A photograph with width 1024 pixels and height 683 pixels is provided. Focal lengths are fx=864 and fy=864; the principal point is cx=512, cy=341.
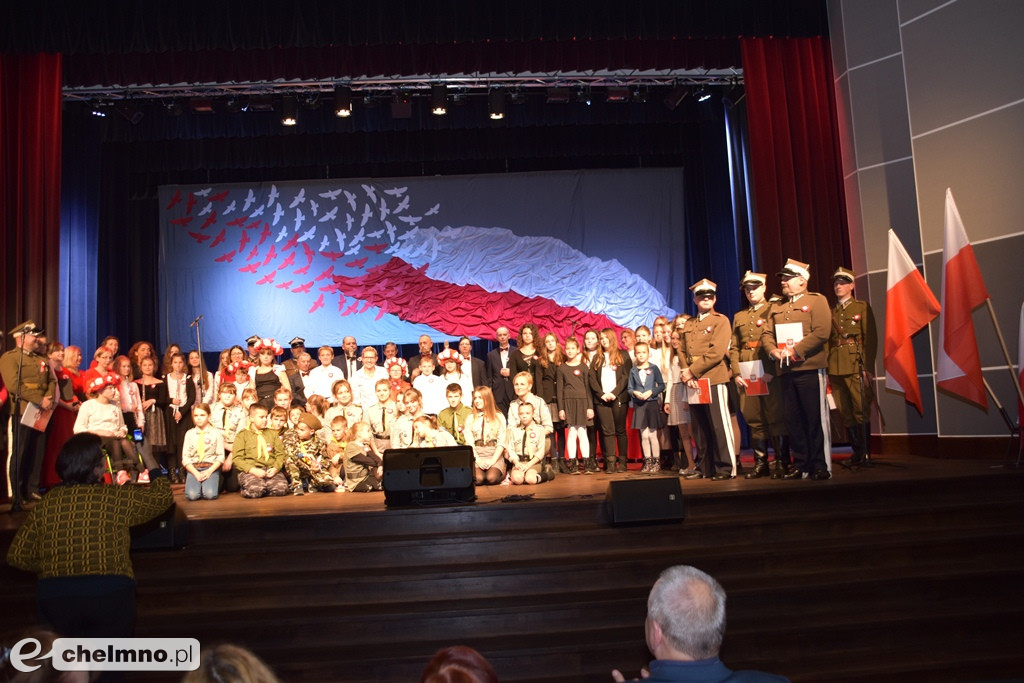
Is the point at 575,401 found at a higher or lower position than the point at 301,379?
lower

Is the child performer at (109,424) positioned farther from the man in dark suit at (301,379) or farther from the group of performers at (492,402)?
the man in dark suit at (301,379)

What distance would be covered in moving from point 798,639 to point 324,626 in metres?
2.55

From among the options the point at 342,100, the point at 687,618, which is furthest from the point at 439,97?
the point at 687,618

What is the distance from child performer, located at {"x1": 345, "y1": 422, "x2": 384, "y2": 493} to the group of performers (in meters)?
0.02

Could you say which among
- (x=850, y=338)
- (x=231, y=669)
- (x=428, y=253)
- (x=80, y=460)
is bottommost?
(x=231, y=669)

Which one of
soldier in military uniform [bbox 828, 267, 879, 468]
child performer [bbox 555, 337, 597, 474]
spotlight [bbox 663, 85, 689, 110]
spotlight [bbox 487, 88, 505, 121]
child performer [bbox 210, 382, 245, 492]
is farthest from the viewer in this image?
spotlight [bbox 663, 85, 689, 110]

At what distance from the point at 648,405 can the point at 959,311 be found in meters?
2.81

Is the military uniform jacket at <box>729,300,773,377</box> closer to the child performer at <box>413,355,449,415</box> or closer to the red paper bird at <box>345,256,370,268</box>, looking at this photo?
the child performer at <box>413,355,449,415</box>

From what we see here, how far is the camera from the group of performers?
22.4ft

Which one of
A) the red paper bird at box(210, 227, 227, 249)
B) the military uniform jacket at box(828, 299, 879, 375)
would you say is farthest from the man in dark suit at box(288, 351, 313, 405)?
the military uniform jacket at box(828, 299, 879, 375)

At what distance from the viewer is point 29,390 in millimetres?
7102

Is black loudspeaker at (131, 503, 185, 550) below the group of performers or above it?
below

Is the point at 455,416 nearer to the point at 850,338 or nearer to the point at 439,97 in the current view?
the point at 850,338

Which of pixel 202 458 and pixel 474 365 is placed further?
pixel 474 365
